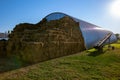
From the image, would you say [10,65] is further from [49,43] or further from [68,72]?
[68,72]

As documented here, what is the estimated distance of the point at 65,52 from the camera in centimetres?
1861

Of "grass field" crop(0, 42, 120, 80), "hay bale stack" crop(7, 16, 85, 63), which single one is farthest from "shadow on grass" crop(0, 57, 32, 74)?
"grass field" crop(0, 42, 120, 80)

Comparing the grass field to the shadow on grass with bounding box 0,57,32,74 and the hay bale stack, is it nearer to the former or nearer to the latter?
the shadow on grass with bounding box 0,57,32,74

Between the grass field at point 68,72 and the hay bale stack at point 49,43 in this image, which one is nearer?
the grass field at point 68,72

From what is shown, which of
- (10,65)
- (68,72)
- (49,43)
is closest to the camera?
(68,72)

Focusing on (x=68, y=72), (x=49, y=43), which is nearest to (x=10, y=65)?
(x=49, y=43)

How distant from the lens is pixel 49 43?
55.1 ft

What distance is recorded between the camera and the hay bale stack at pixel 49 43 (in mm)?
15541

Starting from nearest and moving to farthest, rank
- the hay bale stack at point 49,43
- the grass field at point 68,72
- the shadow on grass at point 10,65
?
1. the grass field at point 68,72
2. the shadow on grass at point 10,65
3. the hay bale stack at point 49,43

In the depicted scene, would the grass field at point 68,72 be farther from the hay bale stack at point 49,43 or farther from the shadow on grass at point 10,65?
the hay bale stack at point 49,43

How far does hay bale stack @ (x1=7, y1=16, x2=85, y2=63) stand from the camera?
51.0 ft

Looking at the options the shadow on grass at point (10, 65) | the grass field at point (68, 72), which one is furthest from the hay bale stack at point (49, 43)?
the grass field at point (68, 72)

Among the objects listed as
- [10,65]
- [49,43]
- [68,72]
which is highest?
[49,43]

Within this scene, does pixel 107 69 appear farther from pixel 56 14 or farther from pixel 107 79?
pixel 56 14
